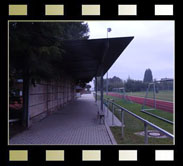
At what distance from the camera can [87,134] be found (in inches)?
215

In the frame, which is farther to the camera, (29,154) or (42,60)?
(42,60)

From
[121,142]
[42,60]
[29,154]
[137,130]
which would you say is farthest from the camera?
[137,130]

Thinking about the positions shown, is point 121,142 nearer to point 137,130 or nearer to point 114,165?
point 137,130

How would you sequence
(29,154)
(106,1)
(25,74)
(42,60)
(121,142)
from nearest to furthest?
1. (106,1)
2. (29,154)
3. (121,142)
4. (42,60)
5. (25,74)

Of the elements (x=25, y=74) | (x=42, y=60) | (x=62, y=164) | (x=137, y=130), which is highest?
(x=42, y=60)

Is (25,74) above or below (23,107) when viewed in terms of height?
above

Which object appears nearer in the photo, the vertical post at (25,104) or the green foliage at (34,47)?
the green foliage at (34,47)

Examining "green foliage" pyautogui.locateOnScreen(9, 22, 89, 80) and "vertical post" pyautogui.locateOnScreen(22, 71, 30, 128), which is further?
Answer: "vertical post" pyautogui.locateOnScreen(22, 71, 30, 128)

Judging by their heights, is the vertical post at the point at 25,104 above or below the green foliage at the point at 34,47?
below

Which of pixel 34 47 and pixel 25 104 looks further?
pixel 25 104

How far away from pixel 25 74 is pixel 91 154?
4318mm

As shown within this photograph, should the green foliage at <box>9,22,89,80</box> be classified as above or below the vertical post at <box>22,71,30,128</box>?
above

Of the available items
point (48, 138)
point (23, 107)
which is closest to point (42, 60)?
point (23, 107)

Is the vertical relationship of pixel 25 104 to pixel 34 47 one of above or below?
below
